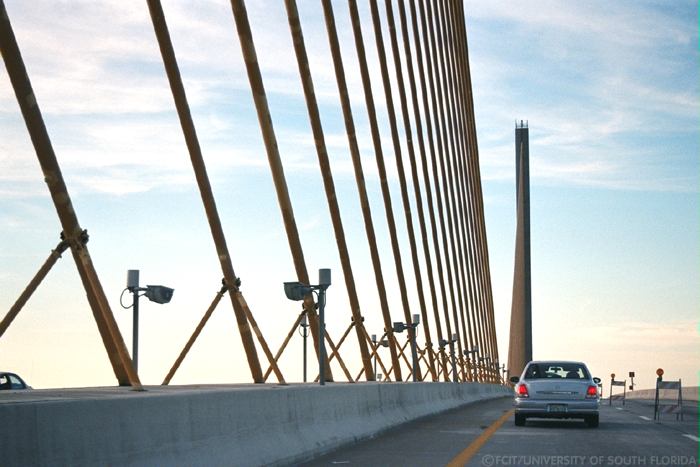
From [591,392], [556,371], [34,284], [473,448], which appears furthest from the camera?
[556,371]

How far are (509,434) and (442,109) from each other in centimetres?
3223

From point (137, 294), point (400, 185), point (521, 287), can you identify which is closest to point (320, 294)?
point (137, 294)

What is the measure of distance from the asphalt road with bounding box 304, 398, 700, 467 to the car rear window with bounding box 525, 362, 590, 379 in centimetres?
99

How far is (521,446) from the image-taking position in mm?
15289

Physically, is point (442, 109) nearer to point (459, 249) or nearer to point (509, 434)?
point (459, 249)

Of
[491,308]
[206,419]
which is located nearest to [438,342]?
[206,419]

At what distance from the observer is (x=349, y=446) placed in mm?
15070

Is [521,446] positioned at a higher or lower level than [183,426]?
lower

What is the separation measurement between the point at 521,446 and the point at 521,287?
292 feet

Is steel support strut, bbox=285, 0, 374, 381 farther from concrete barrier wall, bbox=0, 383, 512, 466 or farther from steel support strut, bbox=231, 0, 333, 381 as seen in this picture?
concrete barrier wall, bbox=0, 383, 512, 466

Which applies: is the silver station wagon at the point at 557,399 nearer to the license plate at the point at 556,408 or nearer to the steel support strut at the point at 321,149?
the license plate at the point at 556,408

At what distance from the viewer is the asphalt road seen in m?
12.9

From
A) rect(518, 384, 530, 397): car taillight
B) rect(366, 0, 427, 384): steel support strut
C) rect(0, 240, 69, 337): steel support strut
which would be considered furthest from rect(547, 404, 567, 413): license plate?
rect(0, 240, 69, 337): steel support strut

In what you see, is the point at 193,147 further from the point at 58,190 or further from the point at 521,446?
the point at 521,446
